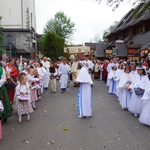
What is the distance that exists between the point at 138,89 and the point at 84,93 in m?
1.74

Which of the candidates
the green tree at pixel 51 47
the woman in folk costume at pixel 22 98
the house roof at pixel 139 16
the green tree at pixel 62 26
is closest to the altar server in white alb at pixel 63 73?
the house roof at pixel 139 16

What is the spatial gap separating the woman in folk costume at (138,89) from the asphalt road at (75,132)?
1.09 feet

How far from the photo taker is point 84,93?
28.5ft

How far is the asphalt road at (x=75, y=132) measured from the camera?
584 centimetres

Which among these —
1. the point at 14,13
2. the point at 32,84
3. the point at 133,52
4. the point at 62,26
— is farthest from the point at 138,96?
the point at 62,26

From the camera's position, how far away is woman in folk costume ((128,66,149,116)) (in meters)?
8.16

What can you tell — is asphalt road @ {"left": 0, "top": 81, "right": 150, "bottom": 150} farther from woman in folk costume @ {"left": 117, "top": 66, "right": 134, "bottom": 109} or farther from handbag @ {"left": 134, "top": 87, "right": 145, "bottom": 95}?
handbag @ {"left": 134, "top": 87, "right": 145, "bottom": 95}

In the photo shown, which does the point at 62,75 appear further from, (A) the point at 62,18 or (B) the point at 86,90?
(A) the point at 62,18

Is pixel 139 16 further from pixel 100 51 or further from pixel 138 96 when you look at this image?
pixel 100 51

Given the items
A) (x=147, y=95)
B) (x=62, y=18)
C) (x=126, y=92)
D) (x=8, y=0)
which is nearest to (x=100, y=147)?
(x=147, y=95)

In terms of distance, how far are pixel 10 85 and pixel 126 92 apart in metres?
4.39

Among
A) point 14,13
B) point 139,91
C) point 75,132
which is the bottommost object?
point 75,132

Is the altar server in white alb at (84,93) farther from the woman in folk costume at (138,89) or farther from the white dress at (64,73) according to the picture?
the white dress at (64,73)

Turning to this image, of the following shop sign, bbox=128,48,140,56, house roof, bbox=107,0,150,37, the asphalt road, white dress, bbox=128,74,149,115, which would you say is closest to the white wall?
house roof, bbox=107,0,150,37
